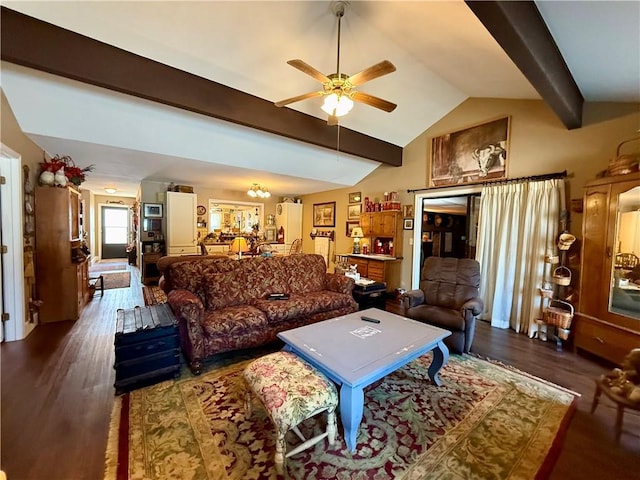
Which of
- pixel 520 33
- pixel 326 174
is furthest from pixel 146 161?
pixel 520 33

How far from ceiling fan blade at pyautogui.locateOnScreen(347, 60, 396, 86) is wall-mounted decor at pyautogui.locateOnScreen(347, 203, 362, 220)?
4.24 meters

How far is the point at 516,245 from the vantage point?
388 cm

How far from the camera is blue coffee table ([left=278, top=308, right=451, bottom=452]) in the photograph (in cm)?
165

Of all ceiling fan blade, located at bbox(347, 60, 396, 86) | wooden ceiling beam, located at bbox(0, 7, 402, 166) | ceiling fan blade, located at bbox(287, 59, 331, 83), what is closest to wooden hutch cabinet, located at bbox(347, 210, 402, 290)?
wooden ceiling beam, located at bbox(0, 7, 402, 166)

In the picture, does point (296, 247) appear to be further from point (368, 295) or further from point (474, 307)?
point (474, 307)

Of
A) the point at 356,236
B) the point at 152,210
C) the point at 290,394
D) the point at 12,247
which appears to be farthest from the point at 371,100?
the point at 152,210

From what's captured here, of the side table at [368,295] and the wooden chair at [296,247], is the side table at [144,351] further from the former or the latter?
the wooden chair at [296,247]

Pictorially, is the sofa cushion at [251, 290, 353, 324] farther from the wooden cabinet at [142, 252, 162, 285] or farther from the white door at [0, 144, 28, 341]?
the wooden cabinet at [142, 252, 162, 285]

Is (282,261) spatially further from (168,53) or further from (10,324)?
(10,324)

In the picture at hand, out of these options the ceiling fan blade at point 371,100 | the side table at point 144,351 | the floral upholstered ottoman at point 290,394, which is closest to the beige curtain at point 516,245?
the ceiling fan blade at point 371,100

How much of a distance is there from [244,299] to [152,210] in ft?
14.7

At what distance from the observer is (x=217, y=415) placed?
1.94 meters

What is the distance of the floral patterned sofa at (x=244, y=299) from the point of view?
2.55 meters

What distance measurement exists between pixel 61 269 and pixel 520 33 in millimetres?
5602
